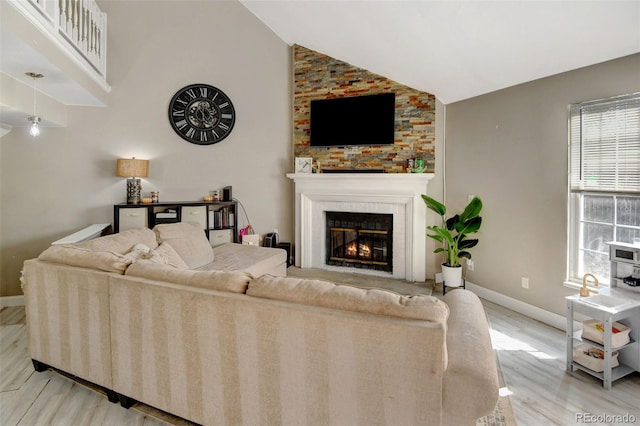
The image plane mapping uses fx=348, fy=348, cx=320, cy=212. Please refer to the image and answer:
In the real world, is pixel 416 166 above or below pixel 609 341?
above

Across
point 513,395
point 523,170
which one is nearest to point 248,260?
point 513,395

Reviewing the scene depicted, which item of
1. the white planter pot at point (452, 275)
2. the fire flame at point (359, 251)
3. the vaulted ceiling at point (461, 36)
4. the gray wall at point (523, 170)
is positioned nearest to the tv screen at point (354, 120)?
the vaulted ceiling at point (461, 36)

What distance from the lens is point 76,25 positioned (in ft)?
10.5

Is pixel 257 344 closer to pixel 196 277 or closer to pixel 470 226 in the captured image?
pixel 196 277

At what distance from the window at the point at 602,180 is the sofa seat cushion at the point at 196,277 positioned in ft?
9.59

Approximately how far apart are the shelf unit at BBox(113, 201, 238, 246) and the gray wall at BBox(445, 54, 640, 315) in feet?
9.67

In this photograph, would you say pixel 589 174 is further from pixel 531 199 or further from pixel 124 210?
pixel 124 210

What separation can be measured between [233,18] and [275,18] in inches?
24.9

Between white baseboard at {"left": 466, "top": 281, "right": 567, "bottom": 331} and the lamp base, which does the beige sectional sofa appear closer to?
white baseboard at {"left": 466, "top": 281, "right": 567, "bottom": 331}

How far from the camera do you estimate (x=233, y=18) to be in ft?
16.0

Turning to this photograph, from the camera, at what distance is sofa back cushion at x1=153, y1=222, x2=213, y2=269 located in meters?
3.43

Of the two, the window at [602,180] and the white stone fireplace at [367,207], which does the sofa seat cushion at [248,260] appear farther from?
the window at [602,180]

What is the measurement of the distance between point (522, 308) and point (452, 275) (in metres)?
0.75

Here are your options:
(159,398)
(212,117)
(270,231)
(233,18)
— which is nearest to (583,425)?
(159,398)
